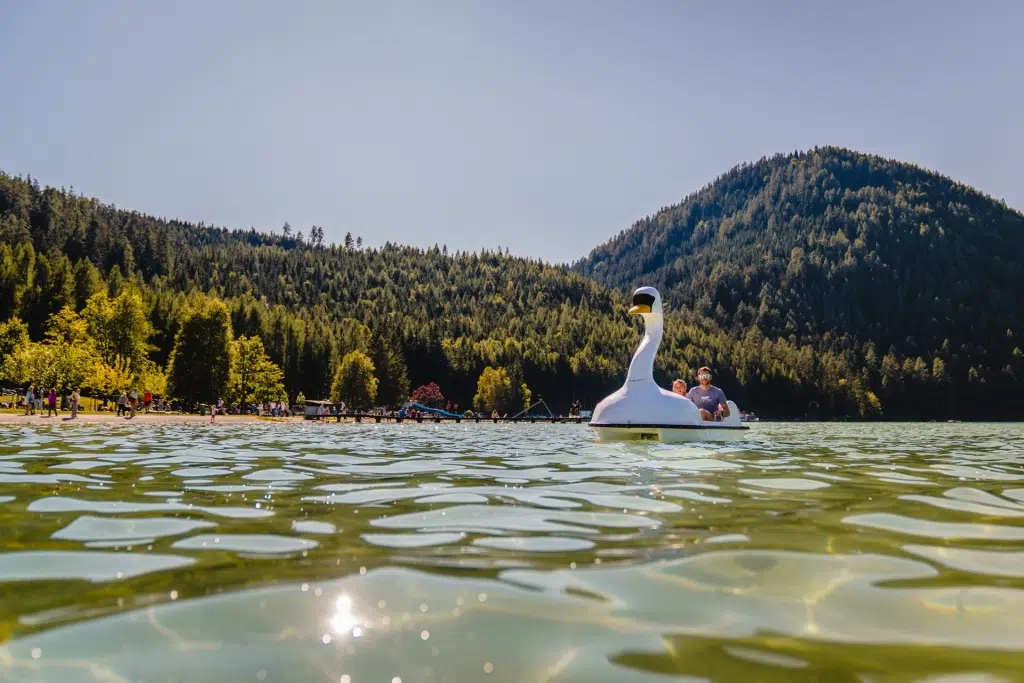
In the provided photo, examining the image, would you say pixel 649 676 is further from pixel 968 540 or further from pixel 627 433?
pixel 627 433

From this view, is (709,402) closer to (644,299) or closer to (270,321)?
(644,299)

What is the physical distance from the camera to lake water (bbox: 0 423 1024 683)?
316 cm

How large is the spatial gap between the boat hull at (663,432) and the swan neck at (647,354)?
140cm

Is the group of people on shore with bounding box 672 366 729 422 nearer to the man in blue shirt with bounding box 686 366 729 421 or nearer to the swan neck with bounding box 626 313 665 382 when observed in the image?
the man in blue shirt with bounding box 686 366 729 421

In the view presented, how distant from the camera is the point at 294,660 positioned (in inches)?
Result: 124

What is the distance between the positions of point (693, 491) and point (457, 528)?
3769mm

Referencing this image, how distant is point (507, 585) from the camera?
4.36 meters

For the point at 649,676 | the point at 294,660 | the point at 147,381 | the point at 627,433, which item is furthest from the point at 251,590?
the point at 147,381

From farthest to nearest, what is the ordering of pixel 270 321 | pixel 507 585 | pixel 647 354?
pixel 270 321 < pixel 647 354 < pixel 507 585

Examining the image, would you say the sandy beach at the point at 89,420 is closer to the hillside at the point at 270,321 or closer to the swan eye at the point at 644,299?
the swan eye at the point at 644,299

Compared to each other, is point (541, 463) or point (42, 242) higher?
point (42, 242)

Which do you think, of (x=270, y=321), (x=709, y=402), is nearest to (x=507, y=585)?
(x=709, y=402)

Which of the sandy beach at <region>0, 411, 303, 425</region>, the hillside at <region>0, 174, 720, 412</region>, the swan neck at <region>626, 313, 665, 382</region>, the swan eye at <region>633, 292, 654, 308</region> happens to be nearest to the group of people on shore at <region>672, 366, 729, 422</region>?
the swan neck at <region>626, 313, 665, 382</region>

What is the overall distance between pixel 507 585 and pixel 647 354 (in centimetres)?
1757
